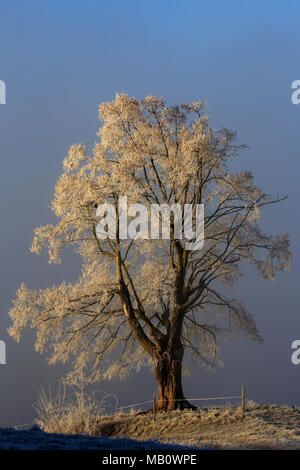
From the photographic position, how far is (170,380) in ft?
48.1

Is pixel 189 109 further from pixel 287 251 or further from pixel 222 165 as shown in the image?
pixel 287 251

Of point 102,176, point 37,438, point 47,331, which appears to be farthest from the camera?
point 47,331

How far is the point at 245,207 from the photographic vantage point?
14.8 metres

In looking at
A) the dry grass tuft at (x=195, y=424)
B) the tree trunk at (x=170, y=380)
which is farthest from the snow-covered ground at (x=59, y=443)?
the tree trunk at (x=170, y=380)

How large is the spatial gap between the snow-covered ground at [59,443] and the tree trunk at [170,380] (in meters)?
6.82

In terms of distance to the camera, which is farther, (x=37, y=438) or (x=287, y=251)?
(x=287, y=251)

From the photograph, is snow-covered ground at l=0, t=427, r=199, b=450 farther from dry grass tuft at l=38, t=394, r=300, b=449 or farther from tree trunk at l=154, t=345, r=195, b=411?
tree trunk at l=154, t=345, r=195, b=411

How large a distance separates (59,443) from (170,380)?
302 inches

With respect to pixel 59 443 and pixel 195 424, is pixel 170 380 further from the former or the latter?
pixel 59 443

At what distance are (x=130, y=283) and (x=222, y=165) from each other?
3460mm

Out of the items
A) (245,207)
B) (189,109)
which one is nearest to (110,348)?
(245,207)

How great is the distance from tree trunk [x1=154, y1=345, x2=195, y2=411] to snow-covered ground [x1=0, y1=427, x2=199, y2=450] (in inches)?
268

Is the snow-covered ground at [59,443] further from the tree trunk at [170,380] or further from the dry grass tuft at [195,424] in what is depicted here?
the tree trunk at [170,380]

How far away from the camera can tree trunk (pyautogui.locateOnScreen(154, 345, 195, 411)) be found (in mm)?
14617
